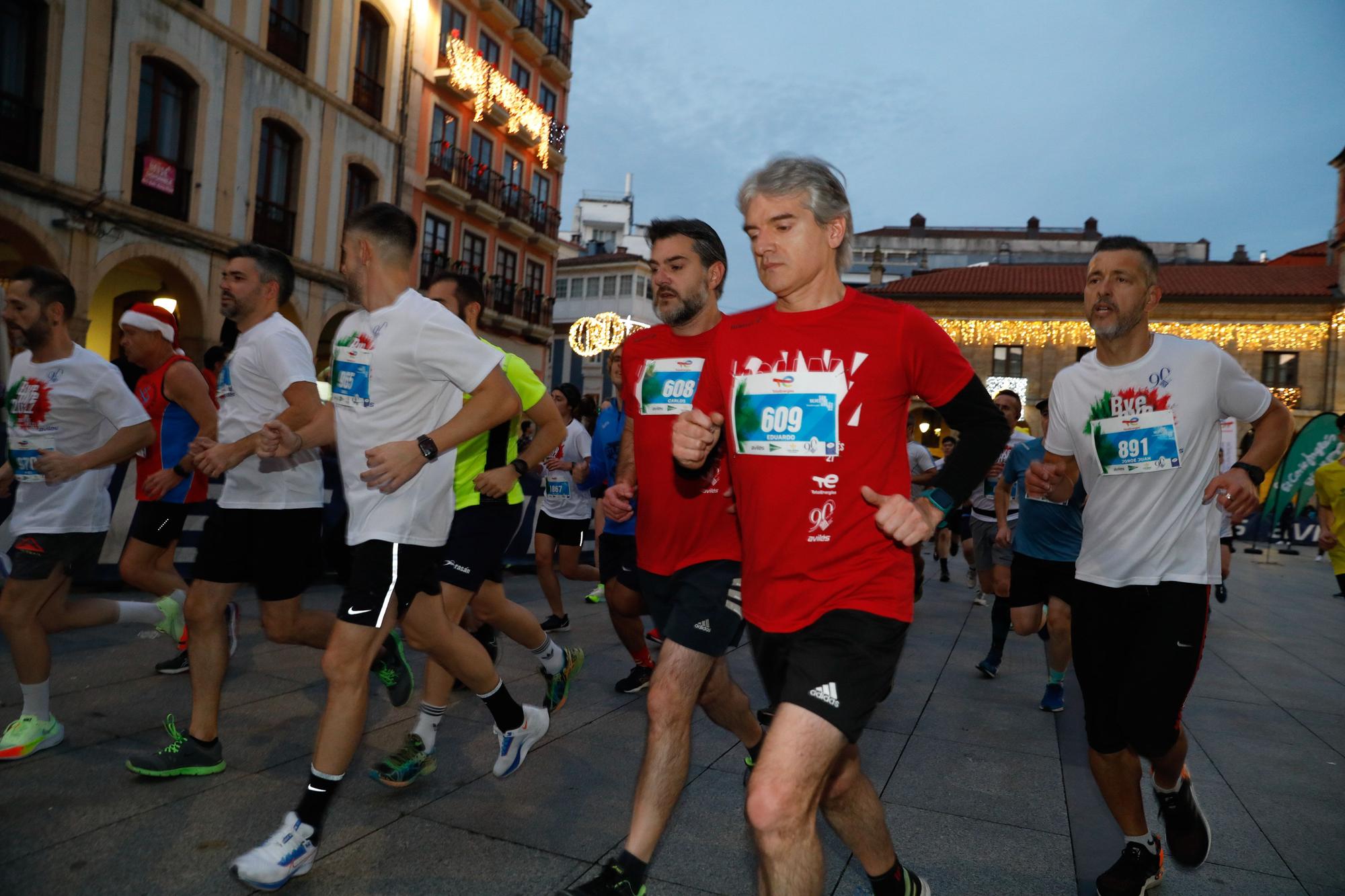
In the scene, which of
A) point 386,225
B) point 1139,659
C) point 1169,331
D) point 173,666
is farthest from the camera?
point 1169,331

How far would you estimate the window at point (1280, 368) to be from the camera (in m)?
42.0

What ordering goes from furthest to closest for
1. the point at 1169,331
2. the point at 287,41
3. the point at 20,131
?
the point at 1169,331 → the point at 287,41 → the point at 20,131

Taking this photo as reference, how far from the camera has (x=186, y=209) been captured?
60.1ft

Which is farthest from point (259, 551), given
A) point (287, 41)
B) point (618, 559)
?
point (287, 41)

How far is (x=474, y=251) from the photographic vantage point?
29922 millimetres

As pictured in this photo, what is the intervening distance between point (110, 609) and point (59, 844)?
2.23 m

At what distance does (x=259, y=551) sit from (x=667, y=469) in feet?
6.10

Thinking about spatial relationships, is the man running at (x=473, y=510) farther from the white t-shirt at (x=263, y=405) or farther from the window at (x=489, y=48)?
the window at (x=489, y=48)

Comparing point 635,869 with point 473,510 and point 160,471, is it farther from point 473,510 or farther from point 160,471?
point 160,471

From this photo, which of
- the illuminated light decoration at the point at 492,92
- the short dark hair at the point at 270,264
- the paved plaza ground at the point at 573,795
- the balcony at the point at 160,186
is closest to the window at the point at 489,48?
the illuminated light decoration at the point at 492,92

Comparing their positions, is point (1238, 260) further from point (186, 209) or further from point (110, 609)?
point (110, 609)

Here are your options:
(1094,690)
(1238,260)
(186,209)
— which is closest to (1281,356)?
(1238,260)

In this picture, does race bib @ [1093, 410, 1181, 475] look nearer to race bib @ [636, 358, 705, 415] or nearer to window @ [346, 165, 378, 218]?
race bib @ [636, 358, 705, 415]

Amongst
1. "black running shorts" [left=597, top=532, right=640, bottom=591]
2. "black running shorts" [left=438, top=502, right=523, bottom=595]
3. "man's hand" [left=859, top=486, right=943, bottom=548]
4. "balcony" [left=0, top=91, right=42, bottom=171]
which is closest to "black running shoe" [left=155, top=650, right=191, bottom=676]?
"black running shorts" [left=438, top=502, right=523, bottom=595]
